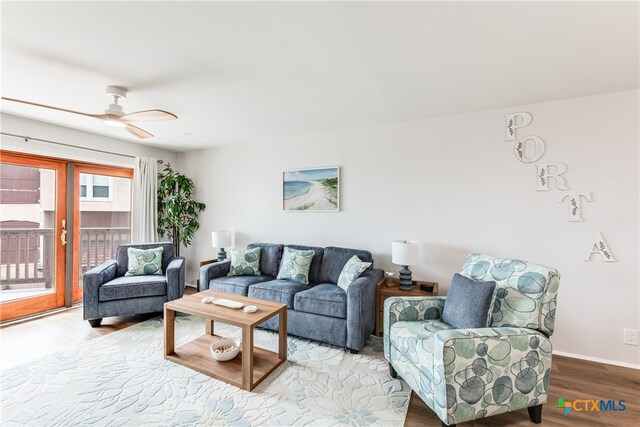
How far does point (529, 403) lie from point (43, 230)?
5.24 m

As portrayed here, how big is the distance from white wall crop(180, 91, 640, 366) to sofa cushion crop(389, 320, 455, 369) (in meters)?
1.16

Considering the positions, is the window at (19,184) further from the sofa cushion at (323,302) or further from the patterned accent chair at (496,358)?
the patterned accent chair at (496,358)

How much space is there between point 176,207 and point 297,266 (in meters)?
2.41

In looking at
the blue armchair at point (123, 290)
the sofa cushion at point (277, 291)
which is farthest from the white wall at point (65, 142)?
the sofa cushion at point (277, 291)

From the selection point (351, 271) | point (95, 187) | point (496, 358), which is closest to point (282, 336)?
point (351, 271)

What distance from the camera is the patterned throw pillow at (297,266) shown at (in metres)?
3.25

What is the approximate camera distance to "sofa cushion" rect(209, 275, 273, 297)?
3.12 meters

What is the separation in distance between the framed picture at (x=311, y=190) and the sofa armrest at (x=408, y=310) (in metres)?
1.66

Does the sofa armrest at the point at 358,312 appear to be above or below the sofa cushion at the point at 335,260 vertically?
below

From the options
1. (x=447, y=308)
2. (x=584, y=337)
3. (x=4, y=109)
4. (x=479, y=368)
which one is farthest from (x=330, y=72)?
(x=4, y=109)

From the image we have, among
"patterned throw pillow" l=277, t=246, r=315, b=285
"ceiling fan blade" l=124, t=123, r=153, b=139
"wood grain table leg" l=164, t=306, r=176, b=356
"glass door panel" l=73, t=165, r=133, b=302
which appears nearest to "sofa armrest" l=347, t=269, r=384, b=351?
"patterned throw pillow" l=277, t=246, r=315, b=285

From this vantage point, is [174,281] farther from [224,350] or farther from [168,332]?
[224,350]

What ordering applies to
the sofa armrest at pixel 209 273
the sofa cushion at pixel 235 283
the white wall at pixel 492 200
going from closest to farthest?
the white wall at pixel 492 200 → the sofa cushion at pixel 235 283 → the sofa armrest at pixel 209 273

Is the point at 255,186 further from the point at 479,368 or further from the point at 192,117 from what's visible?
the point at 479,368
